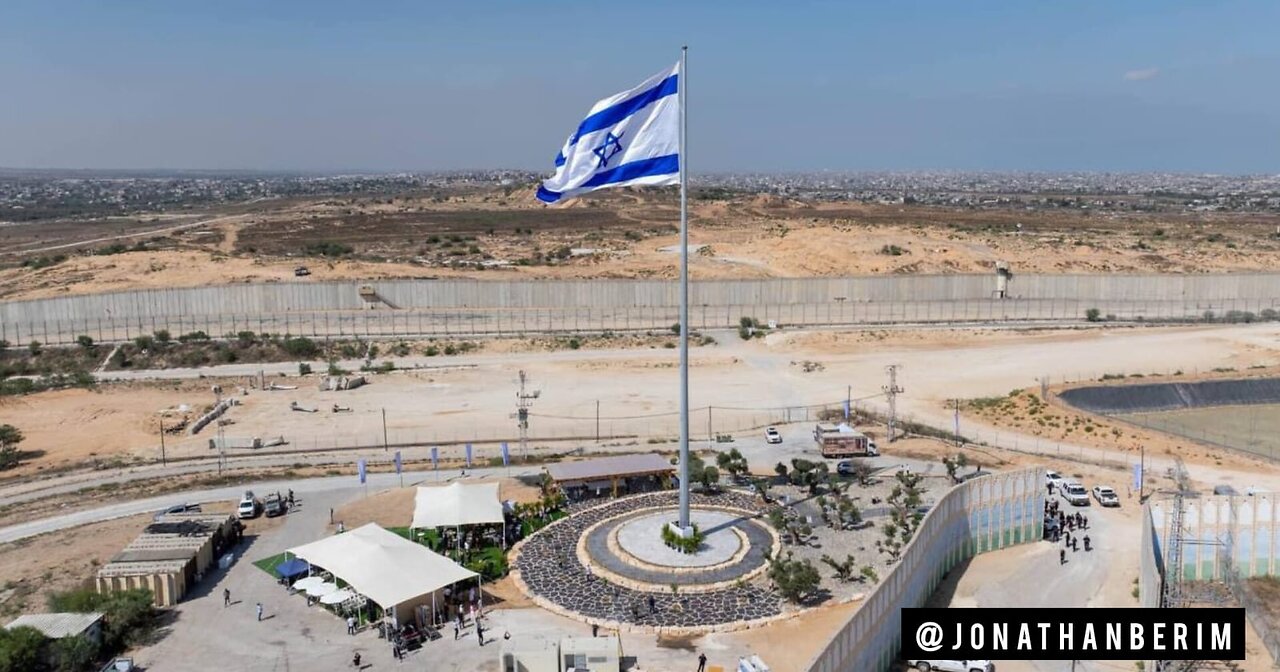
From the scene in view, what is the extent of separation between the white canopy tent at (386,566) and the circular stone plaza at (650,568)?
3.29m

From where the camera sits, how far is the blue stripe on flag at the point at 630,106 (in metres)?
28.6

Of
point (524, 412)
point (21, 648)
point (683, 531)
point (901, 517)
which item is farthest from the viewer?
point (524, 412)

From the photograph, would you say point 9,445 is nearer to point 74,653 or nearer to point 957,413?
point 74,653

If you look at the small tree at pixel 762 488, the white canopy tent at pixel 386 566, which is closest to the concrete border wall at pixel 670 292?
the small tree at pixel 762 488

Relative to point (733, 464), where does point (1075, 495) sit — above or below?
below

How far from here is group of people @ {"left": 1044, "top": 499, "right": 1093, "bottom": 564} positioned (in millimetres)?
35812

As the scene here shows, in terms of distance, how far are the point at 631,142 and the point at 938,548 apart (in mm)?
17929

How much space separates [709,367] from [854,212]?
124071mm

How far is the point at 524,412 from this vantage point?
158ft

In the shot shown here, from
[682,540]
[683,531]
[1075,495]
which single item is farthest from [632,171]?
[1075,495]

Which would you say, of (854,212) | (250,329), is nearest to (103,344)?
(250,329)

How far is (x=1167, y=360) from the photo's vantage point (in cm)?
7081

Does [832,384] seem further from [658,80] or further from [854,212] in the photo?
[854,212]

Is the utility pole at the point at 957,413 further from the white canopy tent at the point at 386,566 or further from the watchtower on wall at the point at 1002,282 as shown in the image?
the watchtower on wall at the point at 1002,282
